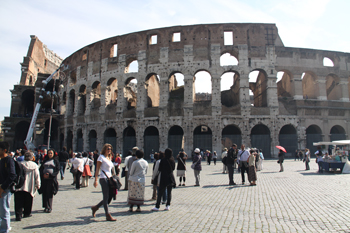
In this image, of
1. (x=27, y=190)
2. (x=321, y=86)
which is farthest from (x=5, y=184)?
(x=321, y=86)

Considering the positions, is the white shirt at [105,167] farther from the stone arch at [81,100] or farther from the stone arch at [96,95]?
the stone arch at [81,100]

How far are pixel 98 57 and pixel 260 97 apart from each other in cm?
1910

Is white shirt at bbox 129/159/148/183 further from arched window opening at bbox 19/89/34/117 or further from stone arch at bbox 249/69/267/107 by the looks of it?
arched window opening at bbox 19/89/34/117

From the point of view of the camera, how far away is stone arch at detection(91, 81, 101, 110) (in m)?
29.5

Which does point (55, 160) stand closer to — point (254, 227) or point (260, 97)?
point (254, 227)

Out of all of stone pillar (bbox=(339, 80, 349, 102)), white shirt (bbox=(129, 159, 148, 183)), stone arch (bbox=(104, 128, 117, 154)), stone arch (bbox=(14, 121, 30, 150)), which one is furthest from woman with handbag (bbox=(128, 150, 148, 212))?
stone arch (bbox=(14, 121, 30, 150))

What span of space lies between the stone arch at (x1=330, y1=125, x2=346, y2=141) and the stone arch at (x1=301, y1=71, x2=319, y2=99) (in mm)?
3956

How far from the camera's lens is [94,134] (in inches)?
1187

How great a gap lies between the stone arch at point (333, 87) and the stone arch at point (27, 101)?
3903 cm

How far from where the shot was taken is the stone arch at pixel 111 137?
88.0 ft

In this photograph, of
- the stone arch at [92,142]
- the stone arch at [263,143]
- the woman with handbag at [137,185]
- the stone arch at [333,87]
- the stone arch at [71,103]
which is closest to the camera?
the woman with handbag at [137,185]

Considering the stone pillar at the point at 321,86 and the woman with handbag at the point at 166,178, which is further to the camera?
the stone pillar at the point at 321,86

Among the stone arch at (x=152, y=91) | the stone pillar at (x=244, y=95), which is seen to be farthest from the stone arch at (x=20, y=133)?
the stone pillar at (x=244, y=95)

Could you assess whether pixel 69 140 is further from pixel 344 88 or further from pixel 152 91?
pixel 344 88
